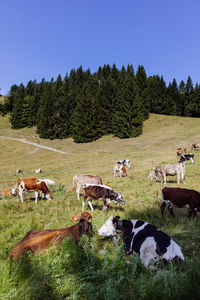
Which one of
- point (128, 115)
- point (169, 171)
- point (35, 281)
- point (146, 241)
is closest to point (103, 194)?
point (146, 241)

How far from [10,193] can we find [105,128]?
152 feet

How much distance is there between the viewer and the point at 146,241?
3.59 meters

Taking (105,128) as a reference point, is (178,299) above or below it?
→ below

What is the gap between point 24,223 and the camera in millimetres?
5473

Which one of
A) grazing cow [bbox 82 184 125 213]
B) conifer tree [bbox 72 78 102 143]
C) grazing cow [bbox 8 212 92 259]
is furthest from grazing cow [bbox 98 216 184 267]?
conifer tree [bbox 72 78 102 143]

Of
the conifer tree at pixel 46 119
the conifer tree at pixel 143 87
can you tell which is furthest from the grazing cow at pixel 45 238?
the conifer tree at pixel 143 87

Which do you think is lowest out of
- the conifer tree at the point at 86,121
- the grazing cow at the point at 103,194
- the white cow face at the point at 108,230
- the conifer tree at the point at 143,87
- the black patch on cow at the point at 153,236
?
the grazing cow at the point at 103,194

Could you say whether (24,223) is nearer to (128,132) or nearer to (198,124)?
(128,132)

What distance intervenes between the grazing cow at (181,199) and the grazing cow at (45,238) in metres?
3.25

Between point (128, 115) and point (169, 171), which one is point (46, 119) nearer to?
point (128, 115)

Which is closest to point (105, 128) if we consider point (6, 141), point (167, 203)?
point (6, 141)

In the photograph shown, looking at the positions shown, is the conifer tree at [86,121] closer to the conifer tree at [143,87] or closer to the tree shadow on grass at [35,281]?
the conifer tree at [143,87]

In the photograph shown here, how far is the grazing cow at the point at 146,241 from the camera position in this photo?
3301 mm

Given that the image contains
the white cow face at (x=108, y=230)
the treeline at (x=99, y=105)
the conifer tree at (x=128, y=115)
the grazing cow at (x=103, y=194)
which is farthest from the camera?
the treeline at (x=99, y=105)
